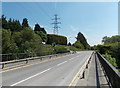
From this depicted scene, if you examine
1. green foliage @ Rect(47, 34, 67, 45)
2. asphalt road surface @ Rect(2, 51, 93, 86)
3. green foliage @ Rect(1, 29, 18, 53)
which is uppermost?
green foliage @ Rect(47, 34, 67, 45)

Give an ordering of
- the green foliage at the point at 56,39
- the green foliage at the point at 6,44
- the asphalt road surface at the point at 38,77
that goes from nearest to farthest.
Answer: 1. the asphalt road surface at the point at 38,77
2. the green foliage at the point at 6,44
3. the green foliage at the point at 56,39

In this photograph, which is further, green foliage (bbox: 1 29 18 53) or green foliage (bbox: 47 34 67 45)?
green foliage (bbox: 47 34 67 45)

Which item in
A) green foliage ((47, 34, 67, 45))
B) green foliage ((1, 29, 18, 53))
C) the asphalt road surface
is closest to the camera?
the asphalt road surface

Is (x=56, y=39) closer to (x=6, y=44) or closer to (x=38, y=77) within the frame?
(x=6, y=44)

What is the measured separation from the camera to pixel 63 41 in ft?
396

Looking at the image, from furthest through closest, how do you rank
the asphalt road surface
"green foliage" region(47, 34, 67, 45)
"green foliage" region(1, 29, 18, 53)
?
1. "green foliage" region(47, 34, 67, 45)
2. "green foliage" region(1, 29, 18, 53)
3. the asphalt road surface

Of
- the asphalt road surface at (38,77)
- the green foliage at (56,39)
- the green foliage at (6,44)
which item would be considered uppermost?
the green foliage at (56,39)

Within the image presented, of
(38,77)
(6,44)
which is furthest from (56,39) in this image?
(38,77)

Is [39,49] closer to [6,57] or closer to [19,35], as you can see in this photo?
[19,35]

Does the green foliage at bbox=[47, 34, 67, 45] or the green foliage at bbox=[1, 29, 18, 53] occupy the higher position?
the green foliage at bbox=[47, 34, 67, 45]

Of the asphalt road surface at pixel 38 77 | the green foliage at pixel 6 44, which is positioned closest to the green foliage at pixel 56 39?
the green foliage at pixel 6 44

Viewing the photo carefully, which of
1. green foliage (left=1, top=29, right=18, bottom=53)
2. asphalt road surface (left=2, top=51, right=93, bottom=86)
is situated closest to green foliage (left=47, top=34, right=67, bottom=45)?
green foliage (left=1, top=29, right=18, bottom=53)

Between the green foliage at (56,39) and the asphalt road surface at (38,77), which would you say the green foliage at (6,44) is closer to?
the asphalt road surface at (38,77)

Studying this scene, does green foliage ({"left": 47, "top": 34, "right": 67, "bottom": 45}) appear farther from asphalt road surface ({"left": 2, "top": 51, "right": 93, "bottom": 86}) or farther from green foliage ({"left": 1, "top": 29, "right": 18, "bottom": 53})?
asphalt road surface ({"left": 2, "top": 51, "right": 93, "bottom": 86})
